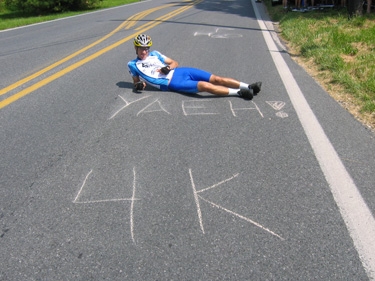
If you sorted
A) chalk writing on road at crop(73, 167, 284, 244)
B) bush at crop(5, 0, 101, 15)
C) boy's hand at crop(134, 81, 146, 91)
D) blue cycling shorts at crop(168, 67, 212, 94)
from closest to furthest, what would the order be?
chalk writing on road at crop(73, 167, 284, 244), blue cycling shorts at crop(168, 67, 212, 94), boy's hand at crop(134, 81, 146, 91), bush at crop(5, 0, 101, 15)

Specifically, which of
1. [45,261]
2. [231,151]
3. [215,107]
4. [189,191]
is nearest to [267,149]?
[231,151]

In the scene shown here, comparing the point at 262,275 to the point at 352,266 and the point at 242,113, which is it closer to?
the point at 352,266

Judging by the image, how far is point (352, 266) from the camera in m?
2.28

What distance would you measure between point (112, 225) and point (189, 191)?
68 centimetres

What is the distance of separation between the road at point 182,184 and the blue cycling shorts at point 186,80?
13cm

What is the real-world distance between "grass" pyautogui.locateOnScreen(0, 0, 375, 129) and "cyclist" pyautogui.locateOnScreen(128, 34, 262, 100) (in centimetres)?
129

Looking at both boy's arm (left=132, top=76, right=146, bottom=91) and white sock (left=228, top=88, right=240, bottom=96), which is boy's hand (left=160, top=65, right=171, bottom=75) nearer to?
boy's arm (left=132, top=76, right=146, bottom=91)

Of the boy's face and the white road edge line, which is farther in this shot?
the boy's face

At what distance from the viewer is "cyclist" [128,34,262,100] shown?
5422 millimetres

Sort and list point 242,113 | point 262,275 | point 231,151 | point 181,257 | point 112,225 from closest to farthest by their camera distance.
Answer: point 262,275 < point 181,257 < point 112,225 < point 231,151 < point 242,113

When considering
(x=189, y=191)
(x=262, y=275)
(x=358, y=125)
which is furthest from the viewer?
(x=358, y=125)

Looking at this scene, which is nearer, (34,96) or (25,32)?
(34,96)

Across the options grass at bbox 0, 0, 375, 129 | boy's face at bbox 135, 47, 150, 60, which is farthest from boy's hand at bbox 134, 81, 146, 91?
grass at bbox 0, 0, 375, 129

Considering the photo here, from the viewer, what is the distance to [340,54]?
23.9ft
